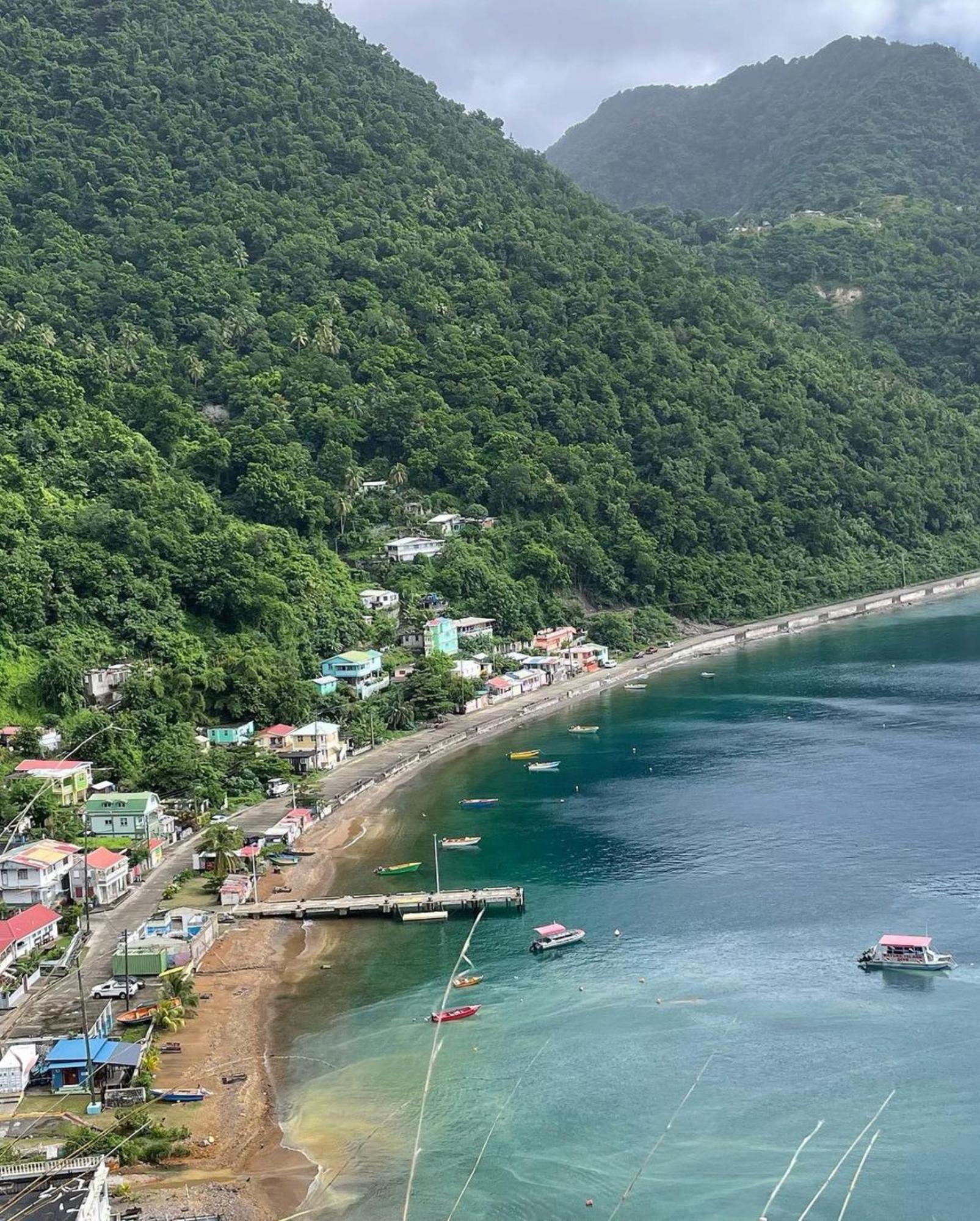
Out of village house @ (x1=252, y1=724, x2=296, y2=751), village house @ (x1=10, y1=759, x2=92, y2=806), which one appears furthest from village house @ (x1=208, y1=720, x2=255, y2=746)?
village house @ (x1=10, y1=759, x2=92, y2=806)

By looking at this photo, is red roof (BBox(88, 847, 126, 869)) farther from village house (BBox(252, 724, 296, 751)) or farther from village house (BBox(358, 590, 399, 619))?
village house (BBox(358, 590, 399, 619))

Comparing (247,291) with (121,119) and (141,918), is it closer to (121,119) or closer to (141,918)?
(121,119)

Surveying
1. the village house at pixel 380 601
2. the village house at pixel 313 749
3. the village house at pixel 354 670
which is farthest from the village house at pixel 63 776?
the village house at pixel 380 601

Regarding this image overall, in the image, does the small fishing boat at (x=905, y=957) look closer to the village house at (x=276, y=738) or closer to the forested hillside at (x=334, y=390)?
the village house at (x=276, y=738)

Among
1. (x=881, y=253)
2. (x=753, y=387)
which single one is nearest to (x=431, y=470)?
(x=753, y=387)

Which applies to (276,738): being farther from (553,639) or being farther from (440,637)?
(553,639)

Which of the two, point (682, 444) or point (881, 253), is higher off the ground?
point (881, 253)

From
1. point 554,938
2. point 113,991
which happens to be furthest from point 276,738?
point 113,991
